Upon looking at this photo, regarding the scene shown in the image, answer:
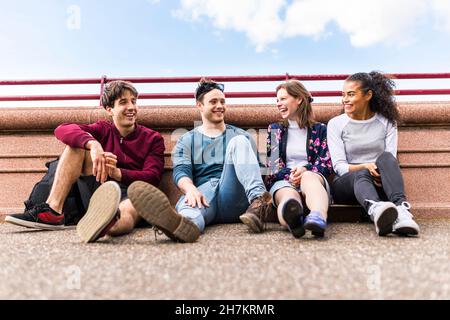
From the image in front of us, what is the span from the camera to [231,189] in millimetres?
3010

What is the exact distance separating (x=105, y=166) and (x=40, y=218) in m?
0.67

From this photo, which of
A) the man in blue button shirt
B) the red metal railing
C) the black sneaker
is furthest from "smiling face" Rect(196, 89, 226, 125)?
the red metal railing

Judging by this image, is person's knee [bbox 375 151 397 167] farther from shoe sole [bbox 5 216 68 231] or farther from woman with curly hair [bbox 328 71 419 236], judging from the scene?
shoe sole [bbox 5 216 68 231]

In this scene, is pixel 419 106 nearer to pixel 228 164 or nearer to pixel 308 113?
pixel 308 113

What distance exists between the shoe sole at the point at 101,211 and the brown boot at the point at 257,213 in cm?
84

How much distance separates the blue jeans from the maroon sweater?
18.0 inches

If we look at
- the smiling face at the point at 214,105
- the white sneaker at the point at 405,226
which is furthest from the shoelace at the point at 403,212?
the smiling face at the point at 214,105

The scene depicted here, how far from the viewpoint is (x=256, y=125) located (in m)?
4.19

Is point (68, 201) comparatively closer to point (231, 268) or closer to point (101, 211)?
point (101, 211)

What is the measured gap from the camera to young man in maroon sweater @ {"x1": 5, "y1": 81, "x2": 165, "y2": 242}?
2.52m

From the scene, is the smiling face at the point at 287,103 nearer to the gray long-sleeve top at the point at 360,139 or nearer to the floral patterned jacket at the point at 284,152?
the floral patterned jacket at the point at 284,152

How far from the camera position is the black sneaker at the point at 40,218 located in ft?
9.98
